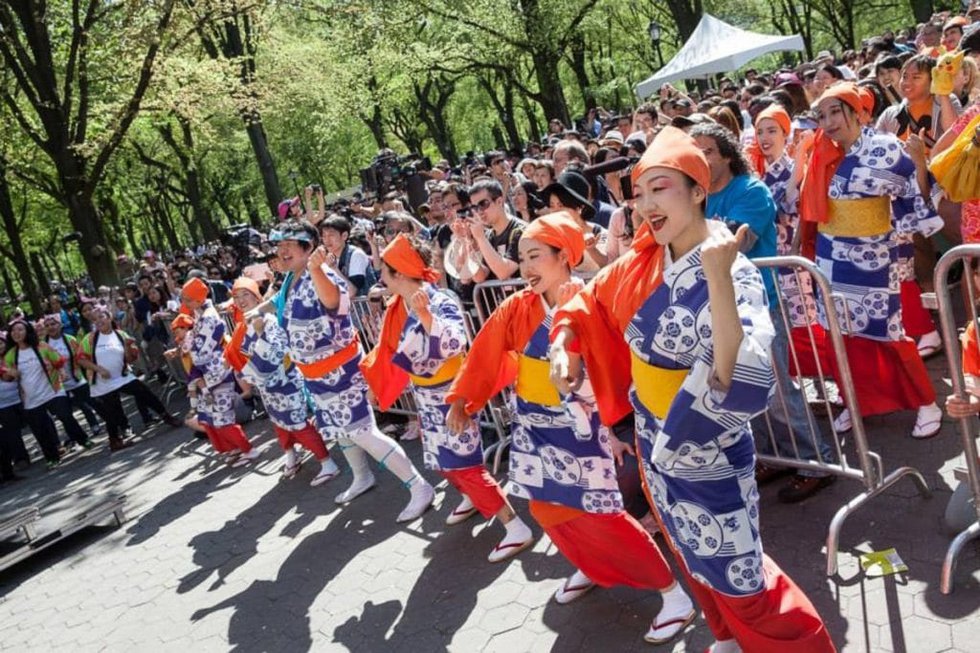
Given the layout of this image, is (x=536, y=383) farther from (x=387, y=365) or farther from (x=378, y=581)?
(x=378, y=581)

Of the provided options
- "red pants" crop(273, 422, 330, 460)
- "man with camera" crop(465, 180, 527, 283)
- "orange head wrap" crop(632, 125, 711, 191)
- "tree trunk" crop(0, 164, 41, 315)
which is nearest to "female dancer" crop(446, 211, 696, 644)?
"orange head wrap" crop(632, 125, 711, 191)

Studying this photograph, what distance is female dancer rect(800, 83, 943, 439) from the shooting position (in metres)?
4.03

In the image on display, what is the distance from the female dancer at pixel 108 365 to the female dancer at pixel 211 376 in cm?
300

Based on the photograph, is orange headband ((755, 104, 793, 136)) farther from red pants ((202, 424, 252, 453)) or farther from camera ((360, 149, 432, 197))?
camera ((360, 149, 432, 197))

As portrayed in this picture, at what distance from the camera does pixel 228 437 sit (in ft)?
25.8

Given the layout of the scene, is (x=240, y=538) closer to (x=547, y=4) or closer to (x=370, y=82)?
(x=547, y=4)

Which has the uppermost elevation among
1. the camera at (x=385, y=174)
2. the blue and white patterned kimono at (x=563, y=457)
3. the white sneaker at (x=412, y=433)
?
the camera at (x=385, y=174)

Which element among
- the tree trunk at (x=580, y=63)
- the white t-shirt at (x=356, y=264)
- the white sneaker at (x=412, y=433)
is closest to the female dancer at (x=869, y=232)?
the white sneaker at (x=412, y=433)

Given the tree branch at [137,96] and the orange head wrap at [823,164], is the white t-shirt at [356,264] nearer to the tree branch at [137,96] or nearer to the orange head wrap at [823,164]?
the orange head wrap at [823,164]

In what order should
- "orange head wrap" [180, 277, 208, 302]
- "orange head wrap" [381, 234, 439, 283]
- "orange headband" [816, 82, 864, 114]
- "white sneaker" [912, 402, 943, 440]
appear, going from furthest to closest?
"orange head wrap" [180, 277, 208, 302] → "orange head wrap" [381, 234, 439, 283] → "white sneaker" [912, 402, 943, 440] → "orange headband" [816, 82, 864, 114]

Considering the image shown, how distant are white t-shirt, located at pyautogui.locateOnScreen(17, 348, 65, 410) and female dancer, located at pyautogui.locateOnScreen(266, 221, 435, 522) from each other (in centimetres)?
684

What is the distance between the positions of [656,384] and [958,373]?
1.26m

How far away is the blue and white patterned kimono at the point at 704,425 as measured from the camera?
83.9 inches

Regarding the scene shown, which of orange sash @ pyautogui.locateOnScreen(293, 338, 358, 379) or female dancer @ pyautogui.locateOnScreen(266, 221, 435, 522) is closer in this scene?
female dancer @ pyautogui.locateOnScreen(266, 221, 435, 522)
